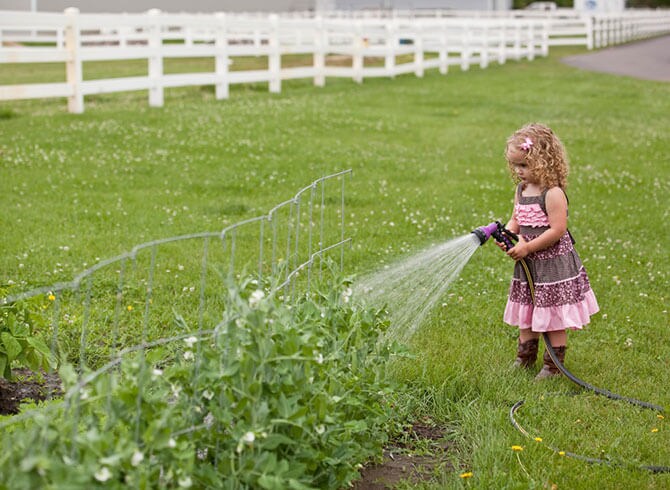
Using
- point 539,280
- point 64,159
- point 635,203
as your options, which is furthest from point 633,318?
point 64,159

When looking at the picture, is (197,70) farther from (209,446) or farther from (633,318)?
(209,446)

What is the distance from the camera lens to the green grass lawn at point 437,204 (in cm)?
420

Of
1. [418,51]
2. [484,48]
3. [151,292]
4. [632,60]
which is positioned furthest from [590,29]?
[151,292]

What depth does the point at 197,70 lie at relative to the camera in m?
24.5

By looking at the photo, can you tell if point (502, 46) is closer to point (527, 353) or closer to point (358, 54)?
point (358, 54)

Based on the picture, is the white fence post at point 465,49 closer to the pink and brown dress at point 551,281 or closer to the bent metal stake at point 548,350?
the bent metal stake at point 548,350

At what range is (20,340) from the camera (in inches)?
155

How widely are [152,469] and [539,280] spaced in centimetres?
262

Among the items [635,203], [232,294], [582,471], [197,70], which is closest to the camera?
[232,294]

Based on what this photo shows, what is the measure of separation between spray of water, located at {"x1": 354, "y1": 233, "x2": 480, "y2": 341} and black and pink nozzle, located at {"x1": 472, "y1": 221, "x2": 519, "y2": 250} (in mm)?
181

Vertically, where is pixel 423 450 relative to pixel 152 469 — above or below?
below

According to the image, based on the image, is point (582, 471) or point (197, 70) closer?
point (582, 471)

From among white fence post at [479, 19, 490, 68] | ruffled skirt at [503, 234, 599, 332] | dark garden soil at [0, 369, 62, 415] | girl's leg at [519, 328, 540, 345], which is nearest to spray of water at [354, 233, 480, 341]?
ruffled skirt at [503, 234, 599, 332]

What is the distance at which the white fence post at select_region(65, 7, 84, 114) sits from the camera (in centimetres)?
1294
